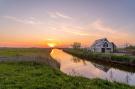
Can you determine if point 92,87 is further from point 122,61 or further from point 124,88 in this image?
point 122,61

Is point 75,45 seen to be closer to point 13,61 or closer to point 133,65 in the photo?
point 133,65

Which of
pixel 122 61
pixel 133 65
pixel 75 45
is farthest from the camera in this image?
pixel 75 45

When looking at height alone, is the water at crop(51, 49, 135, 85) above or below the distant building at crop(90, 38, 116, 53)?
below

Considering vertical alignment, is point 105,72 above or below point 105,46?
below

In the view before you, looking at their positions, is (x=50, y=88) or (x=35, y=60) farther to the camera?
(x=35, y=60)

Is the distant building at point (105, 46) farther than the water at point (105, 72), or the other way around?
the distant building at point (105, 46)

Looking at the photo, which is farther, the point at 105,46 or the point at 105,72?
the point at 105,46

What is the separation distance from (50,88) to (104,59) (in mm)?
42493

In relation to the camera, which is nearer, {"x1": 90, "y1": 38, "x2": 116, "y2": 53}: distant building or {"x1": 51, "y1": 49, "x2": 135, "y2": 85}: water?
{"x1": 51, "y1": 49, "x2": 135, "y2": 85}: water

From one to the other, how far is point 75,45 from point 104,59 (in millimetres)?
100986

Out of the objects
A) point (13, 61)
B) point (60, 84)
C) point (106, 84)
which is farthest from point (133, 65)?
point (60, 84)

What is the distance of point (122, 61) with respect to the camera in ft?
151

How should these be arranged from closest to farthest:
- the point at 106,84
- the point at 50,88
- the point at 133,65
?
the point at 50,88 < the point at 106,84 < the point at 133,65

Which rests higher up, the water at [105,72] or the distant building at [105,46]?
the distant building at [105,46]
